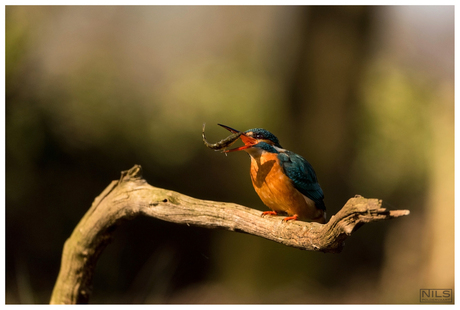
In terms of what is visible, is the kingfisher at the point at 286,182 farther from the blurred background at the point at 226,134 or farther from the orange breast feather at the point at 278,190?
the blurred background at the point at 226,134

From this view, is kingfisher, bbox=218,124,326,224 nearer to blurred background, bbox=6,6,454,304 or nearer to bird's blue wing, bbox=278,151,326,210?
bird's blue wing, bbox=278,151,326,210

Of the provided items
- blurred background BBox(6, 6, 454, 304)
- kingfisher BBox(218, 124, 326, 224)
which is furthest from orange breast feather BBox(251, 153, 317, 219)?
blurred background BBox(6, 6, 454, 304)

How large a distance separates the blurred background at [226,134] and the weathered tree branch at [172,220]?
92 centimetres

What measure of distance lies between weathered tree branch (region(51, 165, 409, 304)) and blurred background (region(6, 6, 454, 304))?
0.92 meters

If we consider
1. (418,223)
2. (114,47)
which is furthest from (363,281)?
(114,47)

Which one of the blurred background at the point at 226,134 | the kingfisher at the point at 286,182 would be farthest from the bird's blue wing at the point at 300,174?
the blurred background at the point at 226,134

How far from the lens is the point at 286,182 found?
1285 mm

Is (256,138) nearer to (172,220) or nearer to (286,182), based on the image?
(286,182)

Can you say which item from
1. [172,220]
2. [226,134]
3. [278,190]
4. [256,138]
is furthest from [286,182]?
[226,134]

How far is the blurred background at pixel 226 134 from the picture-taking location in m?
2.90

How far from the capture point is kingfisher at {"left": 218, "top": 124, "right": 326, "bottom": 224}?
1.26 m

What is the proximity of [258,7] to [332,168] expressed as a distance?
186cm

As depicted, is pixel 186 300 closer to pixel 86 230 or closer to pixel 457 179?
pixel 86 230

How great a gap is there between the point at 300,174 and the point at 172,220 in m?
0.54
